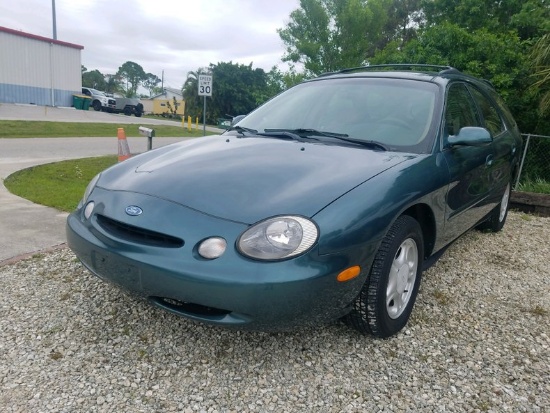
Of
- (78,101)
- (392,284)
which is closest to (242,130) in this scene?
(392,284)

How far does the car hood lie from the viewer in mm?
2111

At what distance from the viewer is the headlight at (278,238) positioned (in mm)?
1943

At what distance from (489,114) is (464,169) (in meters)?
1.30

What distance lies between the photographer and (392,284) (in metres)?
2.47

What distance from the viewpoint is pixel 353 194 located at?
2.15m

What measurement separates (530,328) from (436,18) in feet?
45.0

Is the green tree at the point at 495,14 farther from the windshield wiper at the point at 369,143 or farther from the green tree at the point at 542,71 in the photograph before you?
the windshield wiper at the point at 369,143

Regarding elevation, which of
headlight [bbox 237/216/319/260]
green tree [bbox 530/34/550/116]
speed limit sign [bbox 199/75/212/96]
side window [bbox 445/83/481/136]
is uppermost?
green tree [bbox 530/34/550/116]

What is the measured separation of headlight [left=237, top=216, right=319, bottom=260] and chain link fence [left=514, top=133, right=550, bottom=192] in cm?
653

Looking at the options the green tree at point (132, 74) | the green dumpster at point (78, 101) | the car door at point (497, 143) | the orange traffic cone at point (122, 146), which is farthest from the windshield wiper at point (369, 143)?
the green tree at point (132, 74)

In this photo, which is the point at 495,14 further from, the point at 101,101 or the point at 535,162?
the point at 101,101

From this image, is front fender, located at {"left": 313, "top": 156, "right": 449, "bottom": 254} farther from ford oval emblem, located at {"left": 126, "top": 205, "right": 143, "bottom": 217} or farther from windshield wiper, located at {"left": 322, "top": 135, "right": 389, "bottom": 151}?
ford oval emblem, located at {"left": 126, "top": 205, "right": 143, "bottom": 217}

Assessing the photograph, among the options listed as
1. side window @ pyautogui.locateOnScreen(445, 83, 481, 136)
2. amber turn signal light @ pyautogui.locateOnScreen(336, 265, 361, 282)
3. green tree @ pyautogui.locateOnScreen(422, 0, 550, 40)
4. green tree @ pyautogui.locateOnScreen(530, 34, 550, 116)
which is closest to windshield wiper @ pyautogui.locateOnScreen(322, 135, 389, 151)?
side window @ pyautogui.locateOnScreen(445, 83, 481, 136)

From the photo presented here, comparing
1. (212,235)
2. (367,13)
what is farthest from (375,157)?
(367,13)
